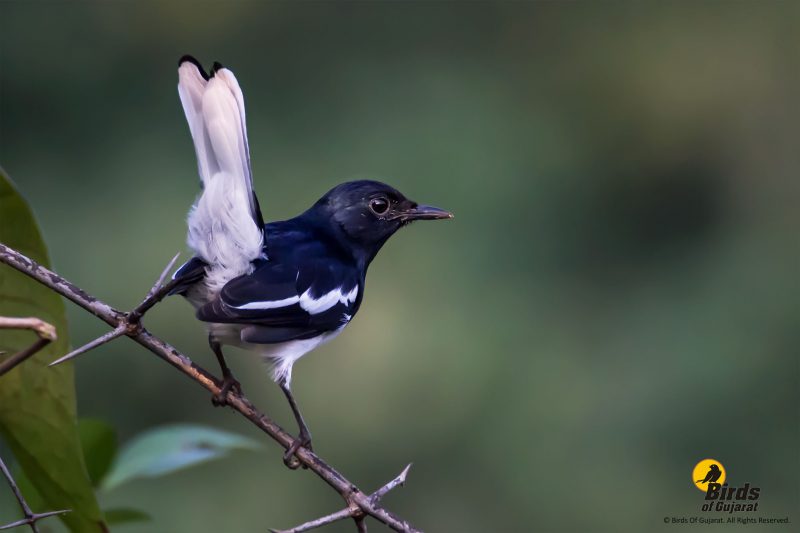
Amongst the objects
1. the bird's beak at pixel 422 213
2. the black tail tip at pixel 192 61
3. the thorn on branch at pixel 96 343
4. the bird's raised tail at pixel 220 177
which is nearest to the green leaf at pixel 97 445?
the thorn on branch at pixel 96 343

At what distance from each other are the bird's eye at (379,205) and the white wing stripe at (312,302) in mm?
378

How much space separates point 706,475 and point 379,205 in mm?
1631

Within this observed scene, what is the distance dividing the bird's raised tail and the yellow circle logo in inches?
72.7

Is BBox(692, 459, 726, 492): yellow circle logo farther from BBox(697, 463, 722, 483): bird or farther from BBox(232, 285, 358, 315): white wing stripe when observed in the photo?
BBox(232, 285, 358, 315): white wing stripe

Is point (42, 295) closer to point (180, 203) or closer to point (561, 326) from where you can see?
point (180, 203)

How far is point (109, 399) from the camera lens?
6.16 metres

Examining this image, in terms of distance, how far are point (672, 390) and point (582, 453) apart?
0.83 metres

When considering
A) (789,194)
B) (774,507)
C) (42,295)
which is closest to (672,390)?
(774,507)

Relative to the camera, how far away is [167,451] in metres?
2.40

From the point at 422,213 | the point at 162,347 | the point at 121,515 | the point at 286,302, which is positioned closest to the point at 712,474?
the point at 422,213

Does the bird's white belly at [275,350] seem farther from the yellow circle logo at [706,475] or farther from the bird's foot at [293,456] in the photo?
the yellow circle logo at [706,475]

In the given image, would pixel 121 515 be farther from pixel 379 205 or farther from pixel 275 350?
pixel 379 205

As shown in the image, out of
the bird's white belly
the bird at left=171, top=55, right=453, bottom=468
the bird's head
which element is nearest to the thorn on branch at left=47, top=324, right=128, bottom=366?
the bird at left=171, top=55, right=453, bottom=468

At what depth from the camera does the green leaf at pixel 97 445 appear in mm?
2352
